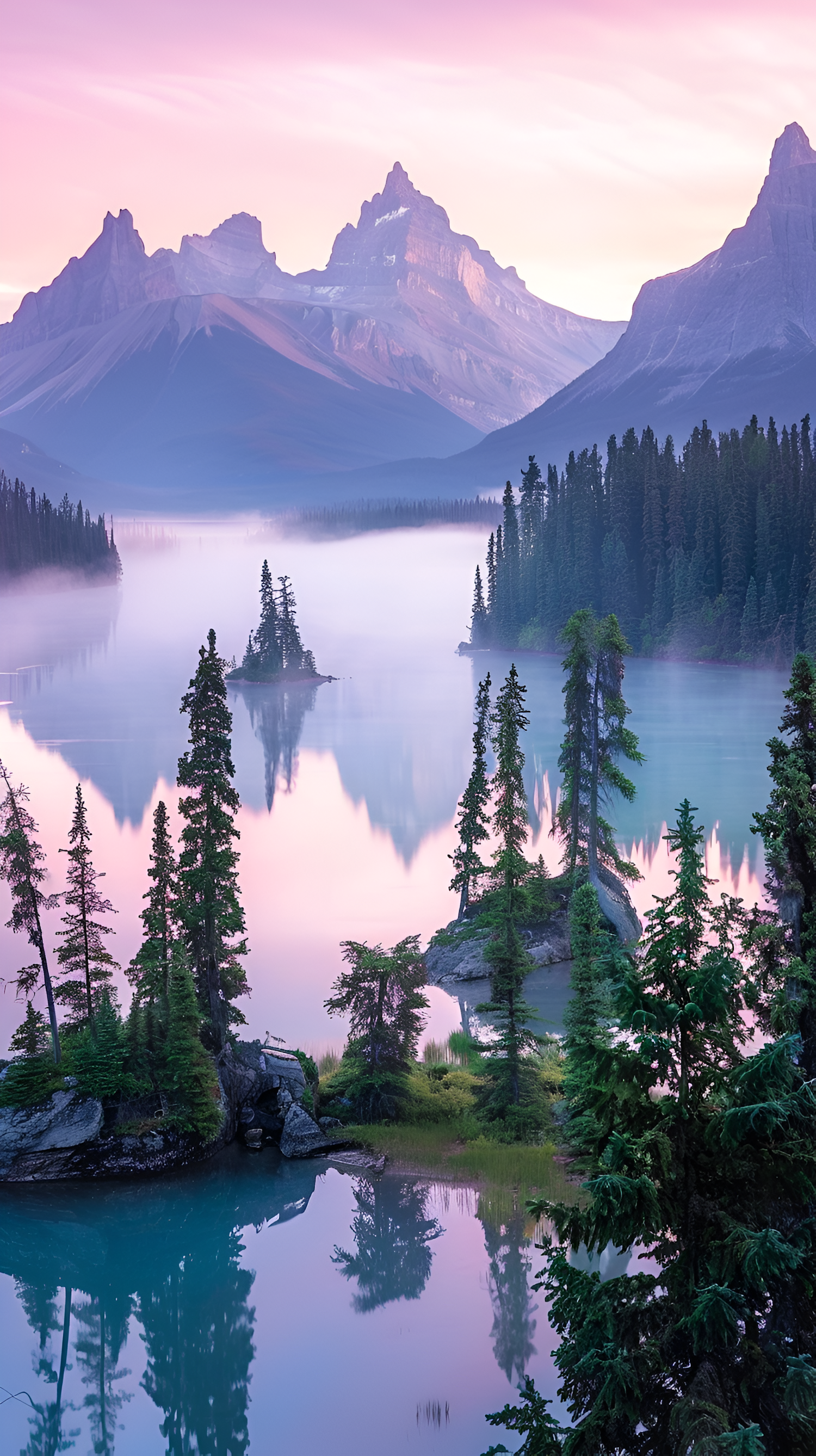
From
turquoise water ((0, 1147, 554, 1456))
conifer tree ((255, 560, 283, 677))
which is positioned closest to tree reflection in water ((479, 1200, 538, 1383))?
turquoise water ((0, 1147, 554, 1456))

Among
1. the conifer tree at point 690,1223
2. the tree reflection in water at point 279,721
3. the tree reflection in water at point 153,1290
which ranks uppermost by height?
the conifer tree at point 690,1223

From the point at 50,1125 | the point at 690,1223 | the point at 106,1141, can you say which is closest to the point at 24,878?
the point at 50,1125

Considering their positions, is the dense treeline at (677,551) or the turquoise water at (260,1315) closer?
the turquoise water at (260,1315)

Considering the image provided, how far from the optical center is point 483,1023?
147ft

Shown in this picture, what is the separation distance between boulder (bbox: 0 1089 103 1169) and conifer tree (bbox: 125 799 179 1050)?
2.37 meters

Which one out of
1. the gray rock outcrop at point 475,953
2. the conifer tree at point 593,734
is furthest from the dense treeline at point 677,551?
the gray rock outcrop at point 475,953

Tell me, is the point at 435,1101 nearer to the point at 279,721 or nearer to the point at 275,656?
the point at 279,721

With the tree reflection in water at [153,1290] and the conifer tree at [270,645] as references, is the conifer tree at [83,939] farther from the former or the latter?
the conifer tree at [270,645]

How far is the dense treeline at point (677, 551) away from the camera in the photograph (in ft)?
491

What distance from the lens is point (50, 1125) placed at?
32.8 m

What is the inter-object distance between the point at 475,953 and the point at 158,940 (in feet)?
59.1

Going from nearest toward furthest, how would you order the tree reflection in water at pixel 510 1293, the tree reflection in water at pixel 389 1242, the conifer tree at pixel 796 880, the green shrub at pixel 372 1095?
the conifer tree at pixel 796 880 < the tree reflection in water at pixel 510 1293 < the tree reflection in water at pixel 389 1242 < the green shrub at pixel 372 1095

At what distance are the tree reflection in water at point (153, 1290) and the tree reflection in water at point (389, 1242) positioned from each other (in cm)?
180

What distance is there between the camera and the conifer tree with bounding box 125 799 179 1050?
34.2 metres
